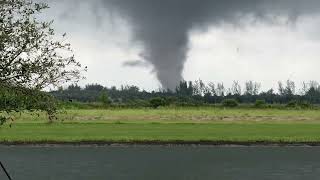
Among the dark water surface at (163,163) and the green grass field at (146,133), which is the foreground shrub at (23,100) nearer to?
the dark water surface at (163,163)

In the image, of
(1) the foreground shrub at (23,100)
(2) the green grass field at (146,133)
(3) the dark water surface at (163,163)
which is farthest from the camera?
(2) the green grass field at (146,133)

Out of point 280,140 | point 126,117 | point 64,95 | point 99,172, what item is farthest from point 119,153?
point 126,117

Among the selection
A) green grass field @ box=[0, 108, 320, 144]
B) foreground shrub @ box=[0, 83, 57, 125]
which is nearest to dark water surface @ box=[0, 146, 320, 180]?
green grass field @ box=[0, 108, 320, 144]

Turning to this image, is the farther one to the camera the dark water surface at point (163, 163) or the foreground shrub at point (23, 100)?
the dark water surface at point (163, 163)

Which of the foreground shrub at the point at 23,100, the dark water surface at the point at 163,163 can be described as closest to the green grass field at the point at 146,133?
the dark water surface at the point at 163,163

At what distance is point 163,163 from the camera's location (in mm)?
60000

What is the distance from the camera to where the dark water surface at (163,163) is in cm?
4809

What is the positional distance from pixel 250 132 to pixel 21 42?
8505 cm

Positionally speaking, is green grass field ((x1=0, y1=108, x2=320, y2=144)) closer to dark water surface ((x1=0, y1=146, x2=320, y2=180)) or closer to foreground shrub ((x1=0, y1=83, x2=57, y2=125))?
dark water surface ((x1=0, y1=146, x2=320, y2=180))

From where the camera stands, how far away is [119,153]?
73.4m

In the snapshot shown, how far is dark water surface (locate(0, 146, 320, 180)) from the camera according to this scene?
48.1 m

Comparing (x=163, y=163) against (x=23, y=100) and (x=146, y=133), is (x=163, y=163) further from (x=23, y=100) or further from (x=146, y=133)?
(x=23, y=100)

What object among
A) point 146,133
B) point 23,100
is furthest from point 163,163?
point 23,100

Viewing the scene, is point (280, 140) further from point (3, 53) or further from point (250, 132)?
point (3, 53)
